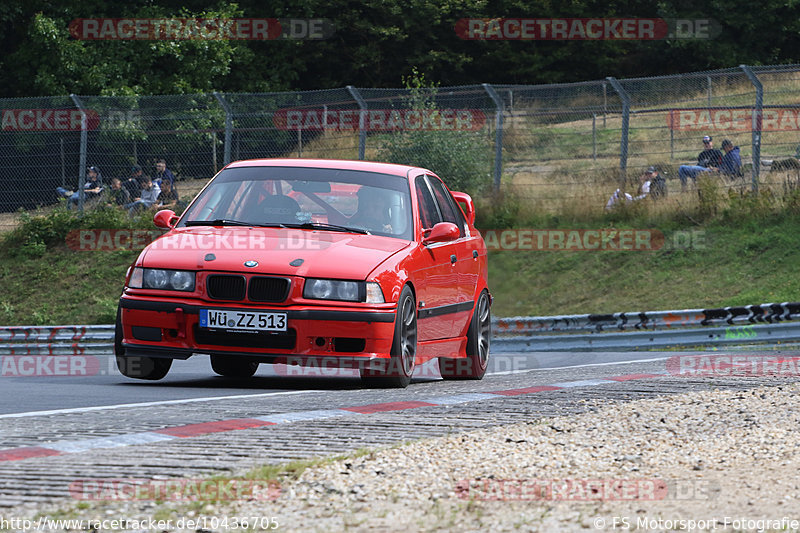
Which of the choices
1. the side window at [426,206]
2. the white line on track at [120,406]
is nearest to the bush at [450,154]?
the side window at [426,206]

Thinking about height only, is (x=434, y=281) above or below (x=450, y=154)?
below

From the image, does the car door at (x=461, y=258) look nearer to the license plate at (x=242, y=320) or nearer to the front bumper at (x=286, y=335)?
the front bumper at (x=286, y=335)

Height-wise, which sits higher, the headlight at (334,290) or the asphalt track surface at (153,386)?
the headlight at (334,290)

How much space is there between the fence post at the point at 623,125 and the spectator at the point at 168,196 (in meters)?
7.85

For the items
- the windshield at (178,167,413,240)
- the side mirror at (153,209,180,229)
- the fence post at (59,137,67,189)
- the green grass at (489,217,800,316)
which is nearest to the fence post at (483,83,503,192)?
the green grass at (489,217,800,316)

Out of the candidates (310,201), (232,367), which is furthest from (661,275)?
(310,201)

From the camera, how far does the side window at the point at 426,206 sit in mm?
10080

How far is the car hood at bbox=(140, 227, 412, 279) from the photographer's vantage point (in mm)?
8688

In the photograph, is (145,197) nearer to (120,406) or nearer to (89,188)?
(89,188)

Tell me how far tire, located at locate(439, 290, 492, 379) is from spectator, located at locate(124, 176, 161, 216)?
1320 cm

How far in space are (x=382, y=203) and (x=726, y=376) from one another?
3.06 meters

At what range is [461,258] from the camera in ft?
34.8

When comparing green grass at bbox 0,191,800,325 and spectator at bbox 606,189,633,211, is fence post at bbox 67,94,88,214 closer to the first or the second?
green grass at bbox 0,191,800,325

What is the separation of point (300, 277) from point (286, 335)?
0.40 metres
